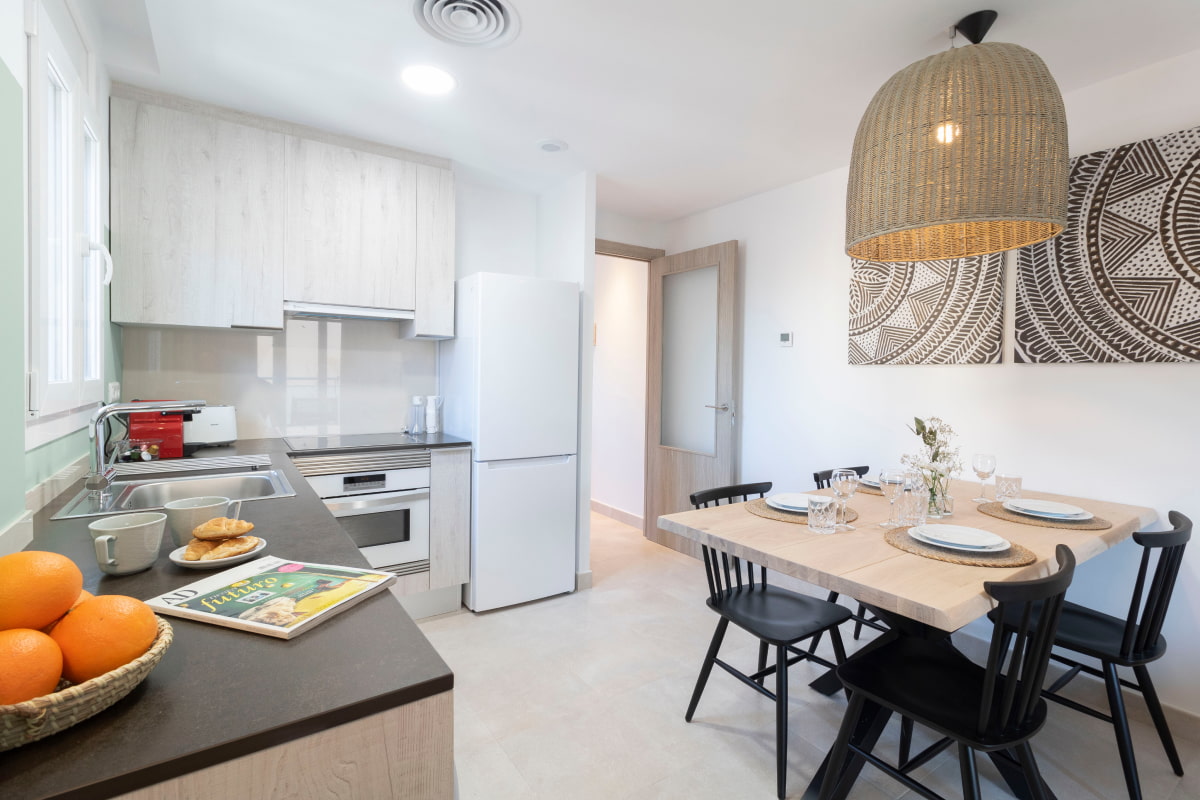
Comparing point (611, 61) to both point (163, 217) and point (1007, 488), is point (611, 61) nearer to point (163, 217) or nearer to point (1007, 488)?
point (163, 217)

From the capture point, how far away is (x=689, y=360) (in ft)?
13.9

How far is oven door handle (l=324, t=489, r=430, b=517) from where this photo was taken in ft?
9.01

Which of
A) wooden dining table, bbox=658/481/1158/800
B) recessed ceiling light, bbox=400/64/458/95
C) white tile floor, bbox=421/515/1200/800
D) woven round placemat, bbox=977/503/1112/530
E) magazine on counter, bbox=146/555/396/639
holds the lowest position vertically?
white tile floor, bbox=421/515/1200/800

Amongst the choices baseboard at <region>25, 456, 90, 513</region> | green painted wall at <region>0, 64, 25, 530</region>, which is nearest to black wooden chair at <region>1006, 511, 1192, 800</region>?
green painted wall at <region>0, 64, 25, 530</region>

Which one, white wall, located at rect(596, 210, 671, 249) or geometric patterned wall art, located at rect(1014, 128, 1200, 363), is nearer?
geometric patterned wall art, located at rect(1014, 128, 1200, 363)

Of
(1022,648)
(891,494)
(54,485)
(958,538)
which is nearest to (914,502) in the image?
(891,494)

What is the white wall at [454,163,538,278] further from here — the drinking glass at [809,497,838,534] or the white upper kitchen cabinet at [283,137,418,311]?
the drinking glass at [809,497,838,534]

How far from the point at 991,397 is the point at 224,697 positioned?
298 cm

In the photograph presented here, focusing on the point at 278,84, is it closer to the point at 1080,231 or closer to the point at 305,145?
the point at 305,145

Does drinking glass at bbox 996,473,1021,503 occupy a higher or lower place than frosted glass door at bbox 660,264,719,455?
lower

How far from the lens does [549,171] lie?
338cm

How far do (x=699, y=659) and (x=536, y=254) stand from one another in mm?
2663

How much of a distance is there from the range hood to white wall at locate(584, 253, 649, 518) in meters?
2.07

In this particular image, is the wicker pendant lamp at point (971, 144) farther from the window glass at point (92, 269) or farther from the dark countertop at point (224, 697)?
the window glass at point (92, 269)
